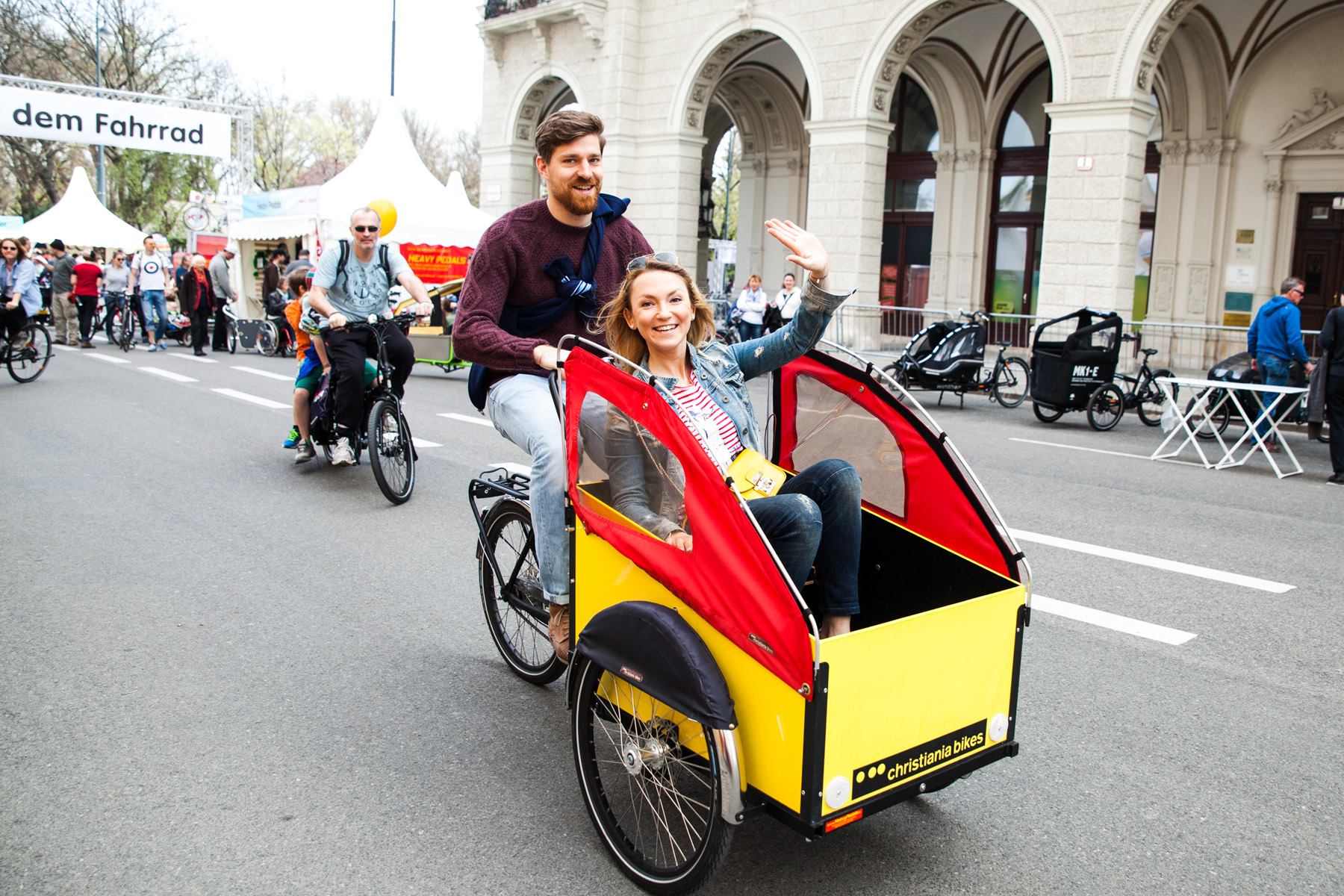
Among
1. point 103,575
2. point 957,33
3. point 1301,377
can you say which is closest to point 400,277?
point 103,575

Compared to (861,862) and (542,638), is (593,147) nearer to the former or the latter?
(542,638)

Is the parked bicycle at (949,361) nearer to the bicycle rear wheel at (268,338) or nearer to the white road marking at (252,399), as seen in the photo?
the white road marking at (252,399)

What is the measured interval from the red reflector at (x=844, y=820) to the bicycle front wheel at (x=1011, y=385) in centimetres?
1292

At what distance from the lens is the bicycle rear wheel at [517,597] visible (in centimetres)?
405

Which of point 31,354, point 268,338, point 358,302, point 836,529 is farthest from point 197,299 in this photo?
point 836,529

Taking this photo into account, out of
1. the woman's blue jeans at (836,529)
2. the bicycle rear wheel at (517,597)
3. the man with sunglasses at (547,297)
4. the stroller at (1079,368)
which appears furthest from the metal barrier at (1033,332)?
the woman's blue jeans at (836,529)

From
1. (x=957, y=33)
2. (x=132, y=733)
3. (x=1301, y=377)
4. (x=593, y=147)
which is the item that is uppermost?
(x=957, y=33)

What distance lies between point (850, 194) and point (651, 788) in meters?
19.0

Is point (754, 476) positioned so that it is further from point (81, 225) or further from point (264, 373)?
point (81, 225)

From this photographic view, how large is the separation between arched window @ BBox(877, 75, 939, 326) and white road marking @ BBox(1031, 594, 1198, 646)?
70.0ft

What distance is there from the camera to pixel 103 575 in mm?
5691

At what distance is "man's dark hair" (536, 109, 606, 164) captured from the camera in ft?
12.1

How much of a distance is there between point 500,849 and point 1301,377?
39.3 feet

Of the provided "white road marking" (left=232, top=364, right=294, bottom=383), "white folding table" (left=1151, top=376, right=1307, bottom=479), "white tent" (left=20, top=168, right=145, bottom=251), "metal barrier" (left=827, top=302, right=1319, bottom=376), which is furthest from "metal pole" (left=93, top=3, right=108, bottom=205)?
"white folding table" (left=1151, top=376, right=1307, bottom=479)
